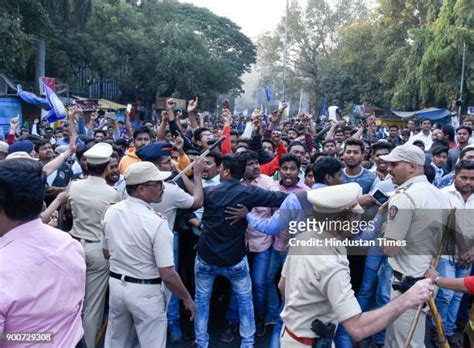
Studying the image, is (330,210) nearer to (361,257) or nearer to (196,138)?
(361,257)

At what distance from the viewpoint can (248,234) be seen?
4.66m

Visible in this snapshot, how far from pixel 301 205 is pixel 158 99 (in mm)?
29652

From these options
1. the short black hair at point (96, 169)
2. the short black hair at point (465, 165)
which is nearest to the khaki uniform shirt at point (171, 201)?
the short black hair at point (96, 169)

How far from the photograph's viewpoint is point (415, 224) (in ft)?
11.2

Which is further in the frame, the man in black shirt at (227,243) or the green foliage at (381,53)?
the green foliage at (381,53)

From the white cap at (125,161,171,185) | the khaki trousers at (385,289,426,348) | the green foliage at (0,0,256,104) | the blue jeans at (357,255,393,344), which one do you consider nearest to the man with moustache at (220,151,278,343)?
the blue jeans at (357,255,393,344)

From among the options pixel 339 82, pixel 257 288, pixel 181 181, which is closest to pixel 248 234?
pixel 257 288

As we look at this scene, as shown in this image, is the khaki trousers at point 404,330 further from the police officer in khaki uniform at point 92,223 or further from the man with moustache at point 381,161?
the police officer in khaki uniform at point 92,223

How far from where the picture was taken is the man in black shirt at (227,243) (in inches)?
159

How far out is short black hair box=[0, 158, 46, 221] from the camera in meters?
1.82

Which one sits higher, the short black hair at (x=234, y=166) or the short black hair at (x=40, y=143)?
the short black hair at (x=234, y=166)

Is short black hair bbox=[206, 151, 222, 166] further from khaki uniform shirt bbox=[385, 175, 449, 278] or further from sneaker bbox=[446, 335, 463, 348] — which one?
sneaker bbox=[446, 335, 463, 348]

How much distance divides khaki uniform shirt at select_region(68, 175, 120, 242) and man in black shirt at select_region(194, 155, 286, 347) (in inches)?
33.4

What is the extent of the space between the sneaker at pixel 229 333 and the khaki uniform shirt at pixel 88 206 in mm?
1643
